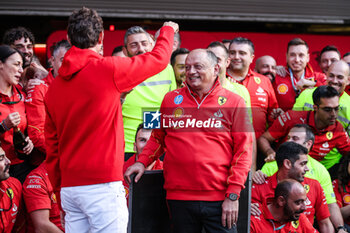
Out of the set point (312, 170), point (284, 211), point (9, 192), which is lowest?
point (284, 211)

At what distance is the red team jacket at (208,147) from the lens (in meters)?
3.53

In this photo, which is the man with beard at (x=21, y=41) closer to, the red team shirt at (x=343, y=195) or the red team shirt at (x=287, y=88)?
the red team shirt at (x=287, y=88)

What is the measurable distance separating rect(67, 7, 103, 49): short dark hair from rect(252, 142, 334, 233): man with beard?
92.6 inches

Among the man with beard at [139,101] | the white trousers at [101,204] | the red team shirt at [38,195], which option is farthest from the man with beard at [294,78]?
the white trousers at [101,204]

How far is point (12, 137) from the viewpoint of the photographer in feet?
15.0

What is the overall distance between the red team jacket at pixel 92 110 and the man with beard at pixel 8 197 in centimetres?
146

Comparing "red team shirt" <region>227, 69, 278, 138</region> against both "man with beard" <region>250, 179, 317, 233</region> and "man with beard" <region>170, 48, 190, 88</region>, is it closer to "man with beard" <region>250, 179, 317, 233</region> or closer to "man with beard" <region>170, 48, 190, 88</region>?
"man with beard" <region>170, 48, 190, 88</region>

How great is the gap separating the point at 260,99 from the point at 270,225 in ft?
5.24

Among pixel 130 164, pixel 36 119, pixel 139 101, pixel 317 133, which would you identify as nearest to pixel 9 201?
pixel 36 119

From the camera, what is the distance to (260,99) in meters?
5.53

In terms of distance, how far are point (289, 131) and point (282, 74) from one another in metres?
0.99

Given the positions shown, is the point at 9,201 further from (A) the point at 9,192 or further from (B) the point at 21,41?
(B) the point at 21,41

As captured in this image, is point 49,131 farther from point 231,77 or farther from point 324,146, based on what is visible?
point 324,146

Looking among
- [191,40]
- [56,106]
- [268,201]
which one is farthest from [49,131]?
[191,40]
